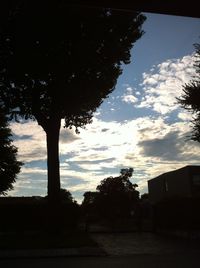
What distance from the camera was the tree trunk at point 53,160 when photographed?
85.9ft

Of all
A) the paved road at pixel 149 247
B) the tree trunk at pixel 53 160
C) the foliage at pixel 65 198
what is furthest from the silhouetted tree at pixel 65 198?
the paved road at pixel 149 247

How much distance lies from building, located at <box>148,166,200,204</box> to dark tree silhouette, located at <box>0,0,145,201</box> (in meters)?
18.5

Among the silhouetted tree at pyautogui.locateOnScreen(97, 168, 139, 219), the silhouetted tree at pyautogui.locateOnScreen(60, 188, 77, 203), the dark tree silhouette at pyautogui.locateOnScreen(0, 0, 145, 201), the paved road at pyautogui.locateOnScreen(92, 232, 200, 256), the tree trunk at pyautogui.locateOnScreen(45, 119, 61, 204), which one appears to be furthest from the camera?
the silhouetted tree at pyautogui.locateOnScreen(97, 168, 139, 219)

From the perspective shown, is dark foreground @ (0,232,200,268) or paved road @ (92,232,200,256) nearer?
dark foreground @ (0,232,200,268)

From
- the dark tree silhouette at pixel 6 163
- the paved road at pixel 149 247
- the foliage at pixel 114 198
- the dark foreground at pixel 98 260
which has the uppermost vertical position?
the dark tree silhouette at pixel 6 163

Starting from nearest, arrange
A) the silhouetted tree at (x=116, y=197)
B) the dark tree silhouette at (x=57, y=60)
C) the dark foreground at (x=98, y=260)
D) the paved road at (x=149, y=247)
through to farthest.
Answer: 1. the dark foreground at (x=98, y=260)
2. the paved road at (x=149, y=247)
3. the dark tree silhouette at (x=57, y=60)
4. the silhouetted tree at (x=116, y=197)

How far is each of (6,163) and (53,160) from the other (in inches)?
959

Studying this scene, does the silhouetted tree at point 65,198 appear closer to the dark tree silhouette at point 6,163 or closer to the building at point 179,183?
the dark tree silhouette at point 6,163

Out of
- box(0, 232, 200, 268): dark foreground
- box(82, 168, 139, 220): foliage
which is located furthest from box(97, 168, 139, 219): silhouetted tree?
box(0, 232, 200, 268): dark foreground

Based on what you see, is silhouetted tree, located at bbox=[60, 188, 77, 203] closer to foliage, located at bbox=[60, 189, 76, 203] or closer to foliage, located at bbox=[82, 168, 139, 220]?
foliage, located at bbox=[60, 189, 76, 203]

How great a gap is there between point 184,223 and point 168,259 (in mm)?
12412

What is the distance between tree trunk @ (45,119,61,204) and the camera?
26.2 meters

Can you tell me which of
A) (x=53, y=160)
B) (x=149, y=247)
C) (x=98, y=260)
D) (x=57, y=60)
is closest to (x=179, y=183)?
(x=53, y=160)

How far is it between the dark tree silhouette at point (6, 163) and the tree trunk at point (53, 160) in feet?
74.0
